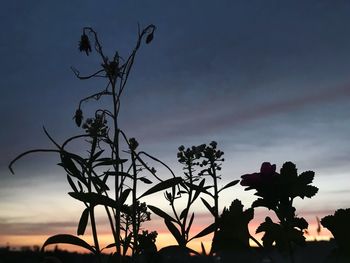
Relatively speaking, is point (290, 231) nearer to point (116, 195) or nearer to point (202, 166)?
point (116, 195)

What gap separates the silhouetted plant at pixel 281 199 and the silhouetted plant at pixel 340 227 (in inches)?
4.7

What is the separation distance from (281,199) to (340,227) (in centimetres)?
33

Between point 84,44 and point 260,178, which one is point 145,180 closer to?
point 84,44

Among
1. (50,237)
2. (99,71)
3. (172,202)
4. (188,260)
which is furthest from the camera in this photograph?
(172,202)

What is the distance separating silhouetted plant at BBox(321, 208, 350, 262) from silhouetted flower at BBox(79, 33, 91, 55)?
7.03ft

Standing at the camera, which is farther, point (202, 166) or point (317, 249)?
point (202, 166)

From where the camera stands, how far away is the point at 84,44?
346 cm

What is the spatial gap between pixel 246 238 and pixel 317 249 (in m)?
0.43

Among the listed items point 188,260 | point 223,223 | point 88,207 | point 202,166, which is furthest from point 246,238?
point 202,166

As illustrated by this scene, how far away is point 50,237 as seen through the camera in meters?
3.11

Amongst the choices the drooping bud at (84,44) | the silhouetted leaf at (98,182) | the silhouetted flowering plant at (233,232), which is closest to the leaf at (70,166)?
the silhouetted leaf at (98,182)

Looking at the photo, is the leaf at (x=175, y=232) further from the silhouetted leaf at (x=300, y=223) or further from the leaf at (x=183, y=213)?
the silhouetted leaf at (x=300, y=223)

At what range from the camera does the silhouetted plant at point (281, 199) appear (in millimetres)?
2320

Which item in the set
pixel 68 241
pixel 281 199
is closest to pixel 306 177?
pixel 281 199
